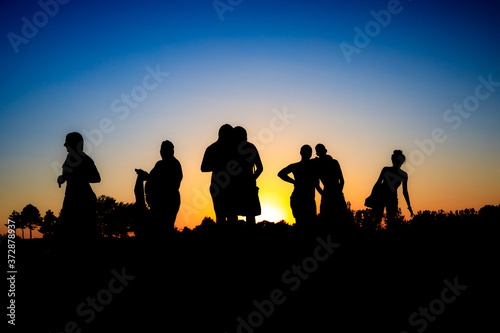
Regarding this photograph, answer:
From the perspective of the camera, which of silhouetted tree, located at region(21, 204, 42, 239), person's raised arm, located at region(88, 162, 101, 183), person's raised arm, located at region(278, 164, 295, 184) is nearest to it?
person's raised arm, located at region(88, 162, 101, 183)

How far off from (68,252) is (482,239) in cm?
669

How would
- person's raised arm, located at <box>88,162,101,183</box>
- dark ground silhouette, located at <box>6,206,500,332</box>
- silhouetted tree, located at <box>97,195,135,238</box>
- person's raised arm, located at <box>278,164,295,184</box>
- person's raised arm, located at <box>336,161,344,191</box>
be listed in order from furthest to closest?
silhouetted tree, located at <box>97,195,135,238</box>, person's raised arm, located at <box>336,161,344,191</box>, person's raised arm, located at <box>278,164,295,184</box>, person's raised arm, located at <box>88,162,101,183</box>, dark ground silhouette, located at <box>6,206,500,332</box>

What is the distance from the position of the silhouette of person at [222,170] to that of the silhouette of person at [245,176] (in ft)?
0.31

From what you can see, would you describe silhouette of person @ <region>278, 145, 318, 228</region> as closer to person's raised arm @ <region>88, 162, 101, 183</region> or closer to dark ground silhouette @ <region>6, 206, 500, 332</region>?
dark ground silhouette @ <region>6, 206, 500, 332</region>

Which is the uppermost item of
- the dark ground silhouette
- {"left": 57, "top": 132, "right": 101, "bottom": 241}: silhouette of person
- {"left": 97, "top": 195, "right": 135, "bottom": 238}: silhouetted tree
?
{"left": 97, "top": 195, "right": 135, "bottom": 238}: silhouetted tree

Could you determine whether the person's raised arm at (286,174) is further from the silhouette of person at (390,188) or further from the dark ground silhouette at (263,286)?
the silhouette of person at (390,188)

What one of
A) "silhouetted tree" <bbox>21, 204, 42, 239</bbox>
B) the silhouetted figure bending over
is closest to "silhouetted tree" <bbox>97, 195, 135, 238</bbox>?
"silhouetted tree" <bbox>21, 204, 42, 239</bbox>

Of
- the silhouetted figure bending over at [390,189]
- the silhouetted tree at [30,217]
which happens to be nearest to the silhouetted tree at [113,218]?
the silhouetted tree at [30,217]

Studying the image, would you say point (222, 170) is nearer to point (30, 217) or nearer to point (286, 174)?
point (286, 174)

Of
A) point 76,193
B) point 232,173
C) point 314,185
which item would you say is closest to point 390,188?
point 314,185

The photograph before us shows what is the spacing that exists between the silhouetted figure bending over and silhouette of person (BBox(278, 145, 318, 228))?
2496 millimetres

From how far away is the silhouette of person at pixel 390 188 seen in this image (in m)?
9.27

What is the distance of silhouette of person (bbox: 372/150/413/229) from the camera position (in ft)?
30.4

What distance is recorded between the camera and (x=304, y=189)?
26.1 feet
